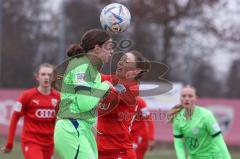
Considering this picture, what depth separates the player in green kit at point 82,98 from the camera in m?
5.70

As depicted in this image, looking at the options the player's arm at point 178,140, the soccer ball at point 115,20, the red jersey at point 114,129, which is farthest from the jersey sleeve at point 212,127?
the soccer ball at point 115,20

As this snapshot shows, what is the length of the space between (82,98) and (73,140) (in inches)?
14.5

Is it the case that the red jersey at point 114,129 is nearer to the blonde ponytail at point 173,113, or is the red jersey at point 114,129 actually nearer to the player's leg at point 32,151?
the blonde ponytail at point 173,113

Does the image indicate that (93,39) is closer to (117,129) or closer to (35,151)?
(117,129)

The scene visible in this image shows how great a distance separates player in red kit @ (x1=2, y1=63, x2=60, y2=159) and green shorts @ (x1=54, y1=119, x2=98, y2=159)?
2795 millimetres

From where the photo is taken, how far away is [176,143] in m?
7.65

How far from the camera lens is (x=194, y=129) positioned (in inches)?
301

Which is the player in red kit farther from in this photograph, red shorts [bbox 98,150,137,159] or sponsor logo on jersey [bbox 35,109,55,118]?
red shorts [bbox 98,150,137,159]

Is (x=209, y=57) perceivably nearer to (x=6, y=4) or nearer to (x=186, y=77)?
(x=186, y=77)

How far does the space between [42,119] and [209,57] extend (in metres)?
19.7

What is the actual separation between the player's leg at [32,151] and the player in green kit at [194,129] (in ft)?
5.76

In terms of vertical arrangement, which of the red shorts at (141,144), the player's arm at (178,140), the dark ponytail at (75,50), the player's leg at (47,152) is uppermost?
the dark ponytail at (75,50)

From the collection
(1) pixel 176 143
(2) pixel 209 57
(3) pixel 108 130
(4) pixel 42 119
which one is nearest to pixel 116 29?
(3) pixel 108 130

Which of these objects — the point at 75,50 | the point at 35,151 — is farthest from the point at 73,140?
the point at 35,151
